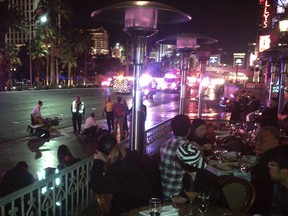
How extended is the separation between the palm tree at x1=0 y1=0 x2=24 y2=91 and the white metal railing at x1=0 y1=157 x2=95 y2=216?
45.3 meters

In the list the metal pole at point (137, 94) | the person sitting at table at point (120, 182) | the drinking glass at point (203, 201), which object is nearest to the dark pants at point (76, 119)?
the metal pole at point (137, 94)

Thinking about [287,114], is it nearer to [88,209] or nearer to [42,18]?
[88,209]

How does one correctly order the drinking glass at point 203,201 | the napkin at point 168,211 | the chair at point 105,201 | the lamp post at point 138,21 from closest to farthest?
1. the drinking glass at point 203,201
2. the napkin at point 168,211
3. the chair at point 105,201
4. the lamp post at point 138,21

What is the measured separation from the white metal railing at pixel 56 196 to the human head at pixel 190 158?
1614 mm

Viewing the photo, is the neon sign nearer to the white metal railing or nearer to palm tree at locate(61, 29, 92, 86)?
the white metal railing

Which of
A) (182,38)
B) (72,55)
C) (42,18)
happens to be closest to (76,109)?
(182,38)

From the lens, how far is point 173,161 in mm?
4199

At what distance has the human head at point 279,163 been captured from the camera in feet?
9.76

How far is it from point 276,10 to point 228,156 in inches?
1123

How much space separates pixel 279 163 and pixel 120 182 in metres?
1.67

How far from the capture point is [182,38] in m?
9.65

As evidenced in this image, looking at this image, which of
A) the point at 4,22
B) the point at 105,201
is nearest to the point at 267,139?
the point at 105,201

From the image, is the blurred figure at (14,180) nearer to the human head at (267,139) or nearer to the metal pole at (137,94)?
the metal pole at (137,94)

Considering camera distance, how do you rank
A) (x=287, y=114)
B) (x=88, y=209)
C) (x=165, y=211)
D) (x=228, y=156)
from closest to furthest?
(x=165, y=211)
(x=88, y=209)
(x=228, y=156)
(x=287, y=114)
